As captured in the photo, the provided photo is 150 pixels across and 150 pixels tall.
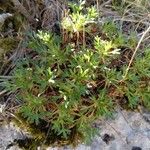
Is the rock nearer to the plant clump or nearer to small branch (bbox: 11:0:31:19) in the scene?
the plant clump

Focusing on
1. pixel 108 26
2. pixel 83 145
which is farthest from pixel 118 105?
pixel 108 26

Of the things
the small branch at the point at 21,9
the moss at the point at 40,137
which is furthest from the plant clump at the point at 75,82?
the small branch at the point at 21,9

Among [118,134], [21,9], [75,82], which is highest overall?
[21,9]

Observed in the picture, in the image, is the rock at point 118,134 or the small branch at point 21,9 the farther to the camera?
the small branch at point 21,9

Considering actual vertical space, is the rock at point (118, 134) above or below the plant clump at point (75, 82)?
below

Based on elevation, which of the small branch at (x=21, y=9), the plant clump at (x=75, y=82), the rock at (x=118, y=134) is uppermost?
the small branch at (x=21, y=9)

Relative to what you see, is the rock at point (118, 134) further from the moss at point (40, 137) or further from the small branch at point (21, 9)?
the small branch at point (21, 9)

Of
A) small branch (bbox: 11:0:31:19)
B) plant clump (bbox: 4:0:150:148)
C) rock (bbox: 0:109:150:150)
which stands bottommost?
rock (bbox: 0:109:150:150)

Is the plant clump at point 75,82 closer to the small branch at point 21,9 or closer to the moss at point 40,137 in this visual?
the moss at point 40,137

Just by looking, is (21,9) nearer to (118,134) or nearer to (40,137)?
(40,137)

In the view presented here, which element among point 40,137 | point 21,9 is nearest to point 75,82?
point 40,137

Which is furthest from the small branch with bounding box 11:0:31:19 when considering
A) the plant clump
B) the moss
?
the moss

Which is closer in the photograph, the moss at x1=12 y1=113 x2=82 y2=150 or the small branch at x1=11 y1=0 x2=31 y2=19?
the moss at x1=12 y1=113 x2=82 y2=150
